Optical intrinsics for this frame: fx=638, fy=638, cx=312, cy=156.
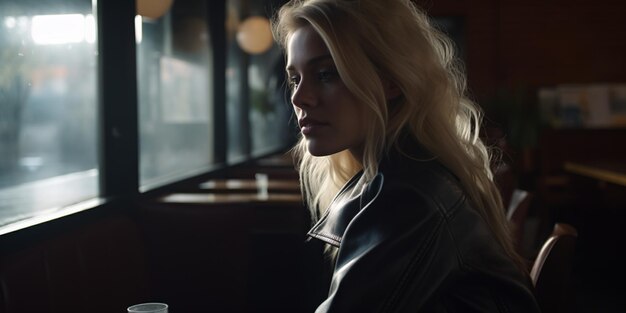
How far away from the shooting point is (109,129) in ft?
8.18

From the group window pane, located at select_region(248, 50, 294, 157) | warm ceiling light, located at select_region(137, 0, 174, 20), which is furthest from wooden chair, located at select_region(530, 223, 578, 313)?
window pane, located at select_region(248, 50, 294, 157)

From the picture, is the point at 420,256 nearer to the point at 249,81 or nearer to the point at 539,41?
the point at 249,81

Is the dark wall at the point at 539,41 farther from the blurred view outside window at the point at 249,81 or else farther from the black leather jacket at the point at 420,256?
the black leather jacket at the point at 420,256

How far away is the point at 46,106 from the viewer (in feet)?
6.95

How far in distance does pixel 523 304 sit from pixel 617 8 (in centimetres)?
828

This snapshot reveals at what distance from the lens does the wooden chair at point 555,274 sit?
1.21 metres

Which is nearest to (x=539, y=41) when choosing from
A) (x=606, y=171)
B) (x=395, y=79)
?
(x=606, y=171)

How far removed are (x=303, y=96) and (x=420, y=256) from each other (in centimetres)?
37

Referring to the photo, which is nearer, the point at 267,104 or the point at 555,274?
the point at 555,274

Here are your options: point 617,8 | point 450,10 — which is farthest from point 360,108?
point 617,8

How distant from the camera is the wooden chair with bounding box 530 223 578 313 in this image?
1210 millimetres

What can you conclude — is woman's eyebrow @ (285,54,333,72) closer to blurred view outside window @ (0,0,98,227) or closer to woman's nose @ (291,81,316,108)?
woman's nose @ (291,81,316,108)

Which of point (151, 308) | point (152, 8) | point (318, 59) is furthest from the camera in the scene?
point (152, 8)

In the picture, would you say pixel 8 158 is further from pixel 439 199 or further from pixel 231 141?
pixel 231 141
